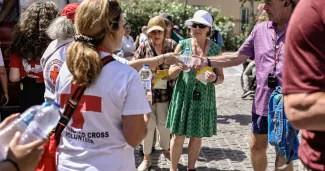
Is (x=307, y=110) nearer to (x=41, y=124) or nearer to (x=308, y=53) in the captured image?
(x=308, y=53)

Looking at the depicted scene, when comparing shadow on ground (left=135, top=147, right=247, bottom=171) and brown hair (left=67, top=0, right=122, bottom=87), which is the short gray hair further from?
shadow on ground (left=135, top=147, right=247, bottom=171)

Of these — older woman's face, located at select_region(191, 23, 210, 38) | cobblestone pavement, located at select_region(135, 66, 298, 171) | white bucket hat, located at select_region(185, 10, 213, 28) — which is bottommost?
cobblestone pavement, located at select_region(135, 66, 298, 171)

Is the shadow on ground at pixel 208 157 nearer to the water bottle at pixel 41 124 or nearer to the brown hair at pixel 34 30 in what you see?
the brown hair at pixel 34 30

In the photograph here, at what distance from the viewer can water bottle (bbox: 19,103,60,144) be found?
1.86 metres

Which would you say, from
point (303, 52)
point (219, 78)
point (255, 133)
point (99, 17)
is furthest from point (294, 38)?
point (219, 78)

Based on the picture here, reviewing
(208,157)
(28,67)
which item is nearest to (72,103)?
(28,67)

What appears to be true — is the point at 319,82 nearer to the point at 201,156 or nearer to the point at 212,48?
the point at 212,48

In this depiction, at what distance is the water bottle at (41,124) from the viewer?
6.12 ft

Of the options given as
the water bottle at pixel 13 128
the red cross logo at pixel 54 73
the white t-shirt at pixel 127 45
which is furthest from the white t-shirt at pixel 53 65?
the white t-shirt at pixel 127 45

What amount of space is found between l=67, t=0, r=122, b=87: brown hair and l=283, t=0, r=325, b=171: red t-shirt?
103 cm

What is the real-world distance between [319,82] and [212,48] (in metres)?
3.39

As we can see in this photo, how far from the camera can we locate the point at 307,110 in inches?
74.6

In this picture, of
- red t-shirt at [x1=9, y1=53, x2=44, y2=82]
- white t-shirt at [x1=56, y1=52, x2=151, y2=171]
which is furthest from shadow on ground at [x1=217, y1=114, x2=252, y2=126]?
white t-shirt at [x1=56, y1=52, x2=151, y2=171]

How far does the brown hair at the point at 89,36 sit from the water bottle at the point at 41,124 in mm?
462
